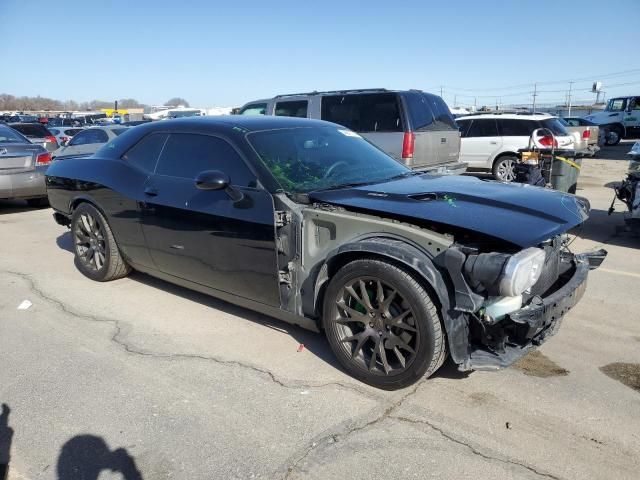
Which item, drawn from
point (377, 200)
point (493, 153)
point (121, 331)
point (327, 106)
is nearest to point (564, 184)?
point (327, 106)

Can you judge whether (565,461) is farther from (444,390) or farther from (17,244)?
(17,244)

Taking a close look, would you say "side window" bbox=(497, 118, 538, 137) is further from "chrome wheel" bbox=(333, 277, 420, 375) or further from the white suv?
"chrome wheel" bbox=(333, 277, 420, 375)

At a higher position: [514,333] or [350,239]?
[350,239]

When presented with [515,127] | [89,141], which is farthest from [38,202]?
[515,127]

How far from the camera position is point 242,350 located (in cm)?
371

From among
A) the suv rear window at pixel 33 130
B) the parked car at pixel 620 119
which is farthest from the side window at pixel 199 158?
the parked car at pixel 620 119

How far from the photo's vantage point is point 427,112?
8.61 meters

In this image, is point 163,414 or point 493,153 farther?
point 493,153

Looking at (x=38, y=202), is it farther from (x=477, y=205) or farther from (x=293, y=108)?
(x=477, y=205)

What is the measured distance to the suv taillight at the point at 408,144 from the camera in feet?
26.5

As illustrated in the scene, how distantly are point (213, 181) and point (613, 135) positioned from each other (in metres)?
27.1

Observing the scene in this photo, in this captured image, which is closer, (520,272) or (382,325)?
(520,272)

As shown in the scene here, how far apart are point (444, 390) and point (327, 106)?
6874 mm

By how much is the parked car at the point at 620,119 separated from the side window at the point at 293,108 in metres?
21.3
